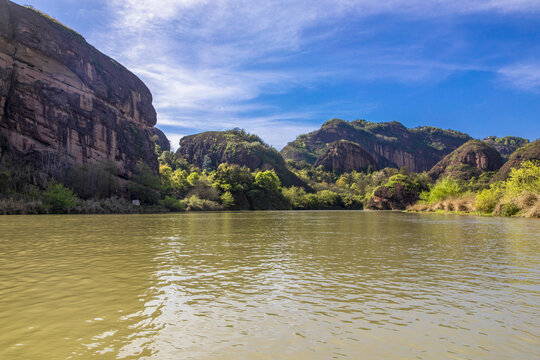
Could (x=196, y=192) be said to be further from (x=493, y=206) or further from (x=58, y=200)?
(x=493, y=206)

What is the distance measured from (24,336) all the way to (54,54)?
87268mm

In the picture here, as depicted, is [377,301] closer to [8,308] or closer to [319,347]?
[319,347]

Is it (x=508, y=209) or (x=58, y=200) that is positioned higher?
(x=58, y=200)

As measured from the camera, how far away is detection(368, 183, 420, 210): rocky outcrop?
81.6 m

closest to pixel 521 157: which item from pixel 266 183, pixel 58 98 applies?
pixel 266 183

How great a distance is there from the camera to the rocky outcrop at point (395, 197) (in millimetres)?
81625

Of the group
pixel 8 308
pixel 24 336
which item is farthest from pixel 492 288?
pixel 8 308

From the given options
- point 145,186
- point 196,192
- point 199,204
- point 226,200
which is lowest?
point 199,204

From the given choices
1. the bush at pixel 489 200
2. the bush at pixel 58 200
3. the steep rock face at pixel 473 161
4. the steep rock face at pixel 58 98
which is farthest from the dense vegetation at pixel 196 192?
the steep rock face at pixel 473 161

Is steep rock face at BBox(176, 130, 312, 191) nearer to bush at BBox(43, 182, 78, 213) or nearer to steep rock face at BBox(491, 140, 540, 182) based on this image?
steep rock face at BBox(491, 140, 540, 182)

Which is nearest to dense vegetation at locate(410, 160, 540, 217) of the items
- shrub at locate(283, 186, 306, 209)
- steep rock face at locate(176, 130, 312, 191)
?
shrub at locate(283, 186, 306, 209)

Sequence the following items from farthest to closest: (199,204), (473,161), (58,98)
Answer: (473,161)
(199,204)
(58,98)

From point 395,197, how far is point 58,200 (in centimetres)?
6976

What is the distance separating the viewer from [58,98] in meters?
71.2
